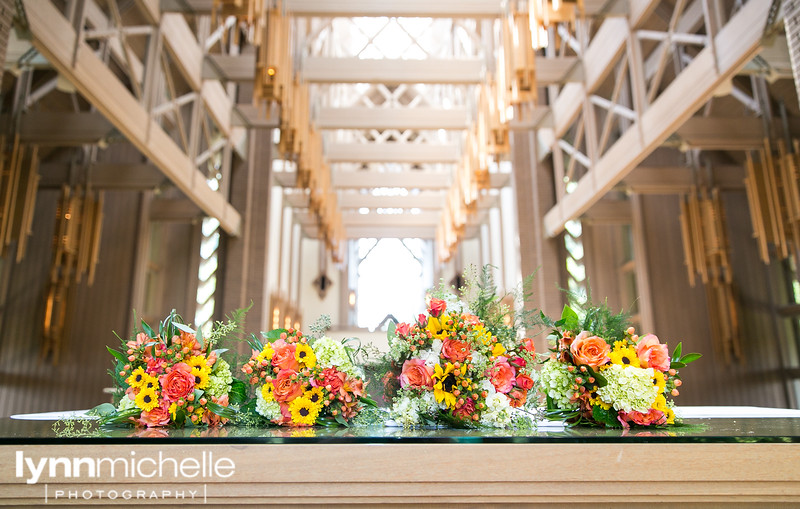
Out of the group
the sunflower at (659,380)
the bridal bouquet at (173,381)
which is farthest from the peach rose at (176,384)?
the sunflower at (659,380)

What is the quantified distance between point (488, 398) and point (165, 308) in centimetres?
856

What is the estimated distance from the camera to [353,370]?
185 centimetres

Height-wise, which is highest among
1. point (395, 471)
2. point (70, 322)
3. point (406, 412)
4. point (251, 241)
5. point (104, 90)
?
point (104, 90)

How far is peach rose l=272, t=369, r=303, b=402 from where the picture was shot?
174 cm

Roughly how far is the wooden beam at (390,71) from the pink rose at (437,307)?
6918 mm

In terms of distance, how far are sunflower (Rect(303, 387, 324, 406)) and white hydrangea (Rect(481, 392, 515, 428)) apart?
49 centimetres

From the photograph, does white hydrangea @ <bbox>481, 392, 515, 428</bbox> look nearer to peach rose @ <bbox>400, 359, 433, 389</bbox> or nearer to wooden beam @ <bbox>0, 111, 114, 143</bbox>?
peach rose @ <bbox>400, 359, 433, 389</bbox>

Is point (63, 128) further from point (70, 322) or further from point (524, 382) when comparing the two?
point (524, 382)

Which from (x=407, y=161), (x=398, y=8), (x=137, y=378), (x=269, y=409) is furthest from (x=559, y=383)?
(x=407, y=161)

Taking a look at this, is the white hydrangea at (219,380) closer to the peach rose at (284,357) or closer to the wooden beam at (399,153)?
the peach rose at (284,357)

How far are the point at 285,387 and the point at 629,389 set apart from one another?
1011mm

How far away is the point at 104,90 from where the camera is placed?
483 centimetres

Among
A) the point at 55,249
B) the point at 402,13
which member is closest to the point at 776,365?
the point at 402,13

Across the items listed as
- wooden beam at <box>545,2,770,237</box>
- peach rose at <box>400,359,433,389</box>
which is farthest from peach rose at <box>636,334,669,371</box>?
wooden beam at <box>545,2,770,237</box>
